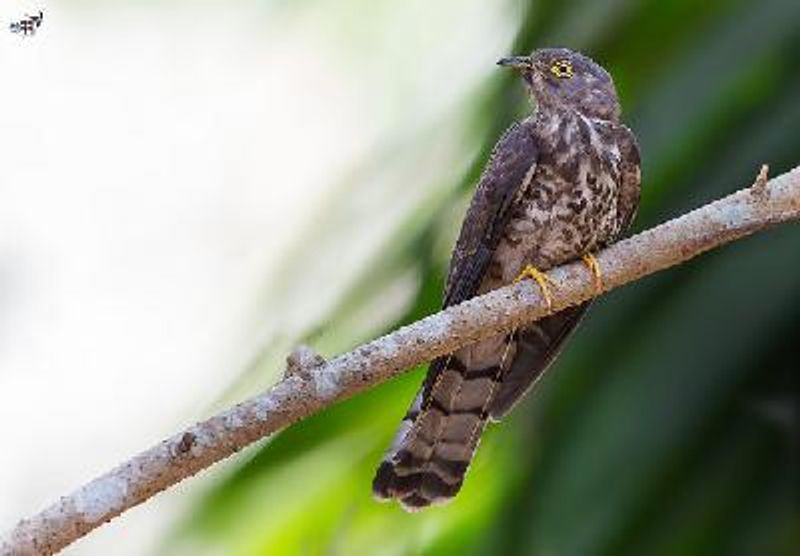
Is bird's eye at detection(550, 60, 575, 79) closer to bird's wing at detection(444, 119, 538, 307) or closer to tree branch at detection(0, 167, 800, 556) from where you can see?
bird's wing at detection(444, 119, 538, 307)

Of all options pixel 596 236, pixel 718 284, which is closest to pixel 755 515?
pixel 718 284

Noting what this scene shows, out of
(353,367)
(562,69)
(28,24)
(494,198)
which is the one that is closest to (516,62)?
(562,69)

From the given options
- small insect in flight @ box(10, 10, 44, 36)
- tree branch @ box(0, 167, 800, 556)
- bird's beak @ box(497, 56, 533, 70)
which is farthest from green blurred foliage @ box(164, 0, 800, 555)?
small insect in flight @ box(10, 10, 44, 36)

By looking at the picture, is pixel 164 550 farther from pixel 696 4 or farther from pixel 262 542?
pixel 696 4

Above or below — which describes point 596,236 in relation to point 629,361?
above

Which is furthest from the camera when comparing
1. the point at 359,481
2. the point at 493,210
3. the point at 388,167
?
the point at 493,210
